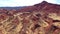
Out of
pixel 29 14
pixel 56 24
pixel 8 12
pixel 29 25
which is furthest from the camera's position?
pixel 8 12

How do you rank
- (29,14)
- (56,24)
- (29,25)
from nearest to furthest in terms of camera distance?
(56,24) < (29,25) < (29,14)

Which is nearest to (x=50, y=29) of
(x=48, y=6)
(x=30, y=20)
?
(x=30, y=20)

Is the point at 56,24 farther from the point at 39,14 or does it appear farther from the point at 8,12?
the point at 8,12

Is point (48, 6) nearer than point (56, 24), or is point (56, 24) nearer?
point (56, 24)

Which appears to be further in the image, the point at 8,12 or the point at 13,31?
the point at 8,12

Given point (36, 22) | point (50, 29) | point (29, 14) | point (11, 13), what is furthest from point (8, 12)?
point (50, 29)

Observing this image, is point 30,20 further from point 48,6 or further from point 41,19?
point 48,6
